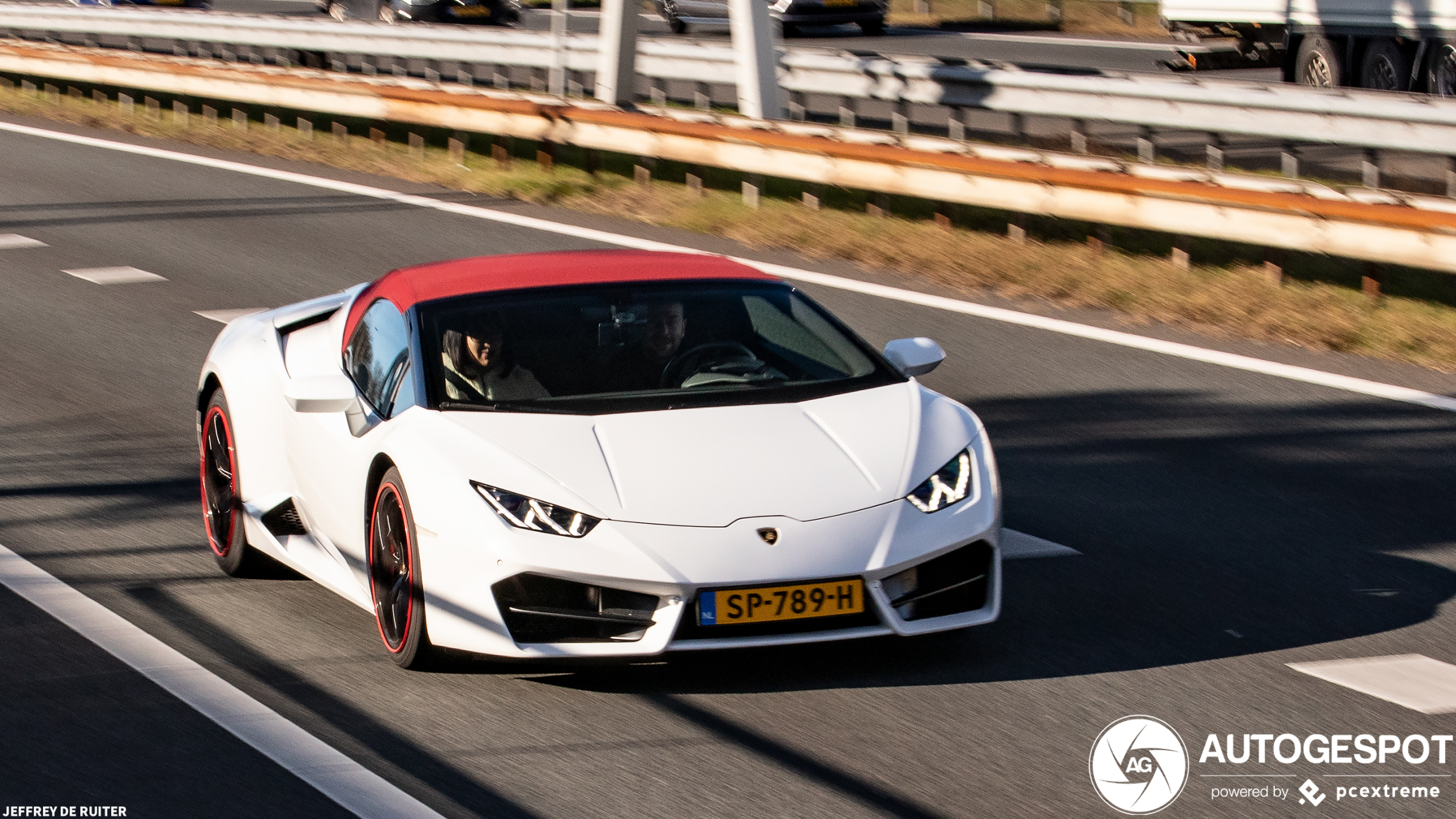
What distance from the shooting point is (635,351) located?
21.7ft

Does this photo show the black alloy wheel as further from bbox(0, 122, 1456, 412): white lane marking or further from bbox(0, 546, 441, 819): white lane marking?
bbox(0, 122, 1456, 412): white lane marking

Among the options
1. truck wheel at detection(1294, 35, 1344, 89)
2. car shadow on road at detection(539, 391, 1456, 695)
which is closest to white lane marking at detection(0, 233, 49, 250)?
car shadow on road at detection(539, 391, 1456, 695)

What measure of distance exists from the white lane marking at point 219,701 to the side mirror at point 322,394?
36.2 inches

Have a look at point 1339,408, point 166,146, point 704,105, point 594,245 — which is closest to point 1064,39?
point 704,105

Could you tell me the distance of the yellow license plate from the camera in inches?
217

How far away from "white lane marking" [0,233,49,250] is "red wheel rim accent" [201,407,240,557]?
904 centimetres

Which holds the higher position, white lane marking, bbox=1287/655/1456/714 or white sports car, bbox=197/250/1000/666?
white sports car, bbox=197/250/1000/666

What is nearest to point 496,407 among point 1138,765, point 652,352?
point 652,352

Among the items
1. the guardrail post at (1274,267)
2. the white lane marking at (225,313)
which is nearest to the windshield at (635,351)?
the guardrail post at (1274,267)

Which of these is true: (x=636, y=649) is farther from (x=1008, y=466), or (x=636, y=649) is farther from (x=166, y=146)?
(x=166, y=146)

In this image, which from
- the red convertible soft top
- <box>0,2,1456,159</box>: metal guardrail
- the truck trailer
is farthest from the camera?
the truck trailer

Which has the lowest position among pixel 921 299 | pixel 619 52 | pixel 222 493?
pixel 921 299

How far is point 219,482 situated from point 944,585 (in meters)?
3.09

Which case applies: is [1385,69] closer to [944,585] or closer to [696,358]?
[696,358]
